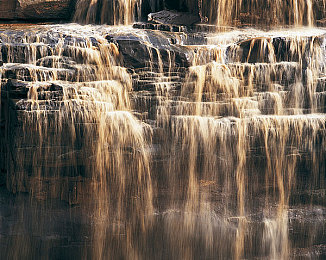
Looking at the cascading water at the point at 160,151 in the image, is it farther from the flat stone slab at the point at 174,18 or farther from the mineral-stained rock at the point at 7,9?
the mineral-stained rock at the point at 7,9

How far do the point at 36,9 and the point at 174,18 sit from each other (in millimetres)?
3722

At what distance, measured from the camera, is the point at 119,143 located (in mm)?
7332

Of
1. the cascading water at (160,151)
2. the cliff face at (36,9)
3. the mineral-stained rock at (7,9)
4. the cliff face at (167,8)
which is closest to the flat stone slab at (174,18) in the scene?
the cliff face at (167,8)

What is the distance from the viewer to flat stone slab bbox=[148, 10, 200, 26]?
32.0ft

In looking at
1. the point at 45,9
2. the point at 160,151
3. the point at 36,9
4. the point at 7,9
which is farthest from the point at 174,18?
the point at 7,9

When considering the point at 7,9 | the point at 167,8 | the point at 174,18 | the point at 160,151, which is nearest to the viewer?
the point at 160,151

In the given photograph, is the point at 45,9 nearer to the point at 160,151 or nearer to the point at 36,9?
the point at 36,9

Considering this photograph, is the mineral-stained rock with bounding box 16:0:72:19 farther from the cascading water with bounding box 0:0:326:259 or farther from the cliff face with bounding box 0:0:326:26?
the cascading water with bounding box 0:0:326:259

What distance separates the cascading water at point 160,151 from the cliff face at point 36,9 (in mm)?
3270

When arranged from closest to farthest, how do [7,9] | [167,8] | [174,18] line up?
[174,18]
[167,8]
[7,9]

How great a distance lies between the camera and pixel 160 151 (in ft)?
24.4

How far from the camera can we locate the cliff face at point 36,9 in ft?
35.9

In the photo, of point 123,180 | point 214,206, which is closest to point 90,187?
point 123,180

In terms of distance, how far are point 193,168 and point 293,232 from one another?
2180 millimetres
